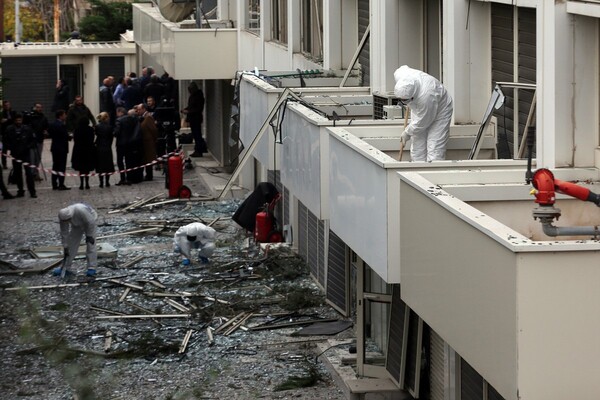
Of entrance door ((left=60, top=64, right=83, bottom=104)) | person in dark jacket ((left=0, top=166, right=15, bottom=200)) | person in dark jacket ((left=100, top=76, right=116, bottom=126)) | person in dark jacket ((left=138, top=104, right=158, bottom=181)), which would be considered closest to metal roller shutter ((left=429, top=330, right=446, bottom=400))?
person in dark jacket ((left=0, top=166, right=15, bottom=200))

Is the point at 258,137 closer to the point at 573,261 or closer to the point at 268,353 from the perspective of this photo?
the point at 268,353

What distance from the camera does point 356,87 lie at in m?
18.4

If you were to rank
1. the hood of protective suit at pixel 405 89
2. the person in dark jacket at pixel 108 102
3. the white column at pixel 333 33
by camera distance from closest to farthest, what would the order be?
the hood of protective suit at pixel 405 89 → the white column at pixel 333 33 → the person in dark jacket at pixel 108 102

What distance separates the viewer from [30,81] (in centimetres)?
4497

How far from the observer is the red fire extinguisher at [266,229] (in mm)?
22906

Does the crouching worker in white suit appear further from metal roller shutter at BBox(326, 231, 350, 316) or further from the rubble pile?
metal roller shutter at BBox(326, 231, 350, 316)

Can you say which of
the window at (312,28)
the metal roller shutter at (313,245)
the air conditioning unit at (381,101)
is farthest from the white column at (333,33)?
the air conditioning unit at (381,101)

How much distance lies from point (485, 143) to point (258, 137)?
590 centimetres

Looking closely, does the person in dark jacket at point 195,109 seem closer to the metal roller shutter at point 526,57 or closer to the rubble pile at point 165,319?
the rubble pile at point 165,319

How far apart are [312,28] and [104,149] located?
825 cm

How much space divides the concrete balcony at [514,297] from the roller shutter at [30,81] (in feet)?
117

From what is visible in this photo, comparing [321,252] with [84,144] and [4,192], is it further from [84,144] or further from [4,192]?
[84,144]

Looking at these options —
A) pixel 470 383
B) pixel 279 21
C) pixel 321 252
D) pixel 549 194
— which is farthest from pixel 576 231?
pixel 279 21

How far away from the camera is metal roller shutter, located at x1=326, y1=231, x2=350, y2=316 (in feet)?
61.0
